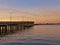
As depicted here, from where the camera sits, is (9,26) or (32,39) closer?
(32,39)

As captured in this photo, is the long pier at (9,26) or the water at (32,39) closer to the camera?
the water at (32,39)

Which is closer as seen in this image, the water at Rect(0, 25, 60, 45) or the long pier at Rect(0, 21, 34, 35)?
the water at Rect(0, 25, 60, 45)

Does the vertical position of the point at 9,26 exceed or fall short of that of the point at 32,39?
it falls short
